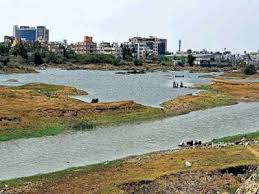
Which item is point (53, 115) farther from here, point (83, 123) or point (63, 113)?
point (83, 123)

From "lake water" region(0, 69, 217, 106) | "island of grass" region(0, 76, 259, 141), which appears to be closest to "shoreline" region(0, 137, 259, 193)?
"island of grass" region(0, 76, 259, 141)

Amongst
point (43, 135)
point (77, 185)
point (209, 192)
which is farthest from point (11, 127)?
point (209, 192)

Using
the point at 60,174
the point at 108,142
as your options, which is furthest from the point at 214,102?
the point at 60,174

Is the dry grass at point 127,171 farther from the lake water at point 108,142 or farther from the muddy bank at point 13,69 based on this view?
the muddy bank at point 13,69

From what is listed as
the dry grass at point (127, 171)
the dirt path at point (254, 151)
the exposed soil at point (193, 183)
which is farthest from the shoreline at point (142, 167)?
the exposed soil at point (193, 183)

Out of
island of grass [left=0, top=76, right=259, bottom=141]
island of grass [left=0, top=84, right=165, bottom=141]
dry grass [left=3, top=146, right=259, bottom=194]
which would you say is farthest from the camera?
island of grass [left=0, top=76, right=259, bottom=141]

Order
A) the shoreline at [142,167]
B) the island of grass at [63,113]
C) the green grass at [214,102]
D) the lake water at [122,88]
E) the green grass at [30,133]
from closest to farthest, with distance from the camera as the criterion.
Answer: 1. the shoreline at [142,167]
2. the green grass at [30,133]
3. the island of grass at [63,113]
4. the green grass at [214,102]
5. the lake water at [122,88]

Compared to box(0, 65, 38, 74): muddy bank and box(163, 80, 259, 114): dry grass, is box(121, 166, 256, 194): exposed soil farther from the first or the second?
box(0, 65, 38, 74): muddy bank

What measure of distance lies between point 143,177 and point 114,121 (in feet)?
90.3

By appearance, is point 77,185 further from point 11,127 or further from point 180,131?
point 180,131

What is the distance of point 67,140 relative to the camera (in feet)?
157

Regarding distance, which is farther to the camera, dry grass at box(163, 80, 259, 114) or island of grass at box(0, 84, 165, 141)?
dry grass at box(163, 80, 259, 114)

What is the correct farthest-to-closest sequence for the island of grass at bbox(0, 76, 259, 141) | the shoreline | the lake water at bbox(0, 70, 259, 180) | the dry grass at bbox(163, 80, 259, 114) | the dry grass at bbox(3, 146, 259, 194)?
1. the dry grass at bbox(163, 80, 259, 114)
2. the island of grass at bbox(0, 76, 259, 141)
3. the lake water at bbox(0, 70, 259, 180)
4. the shoreline
5. the dry grass at bbox(3, 146, 259, 194)

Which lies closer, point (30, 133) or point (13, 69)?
point (30, 133)
